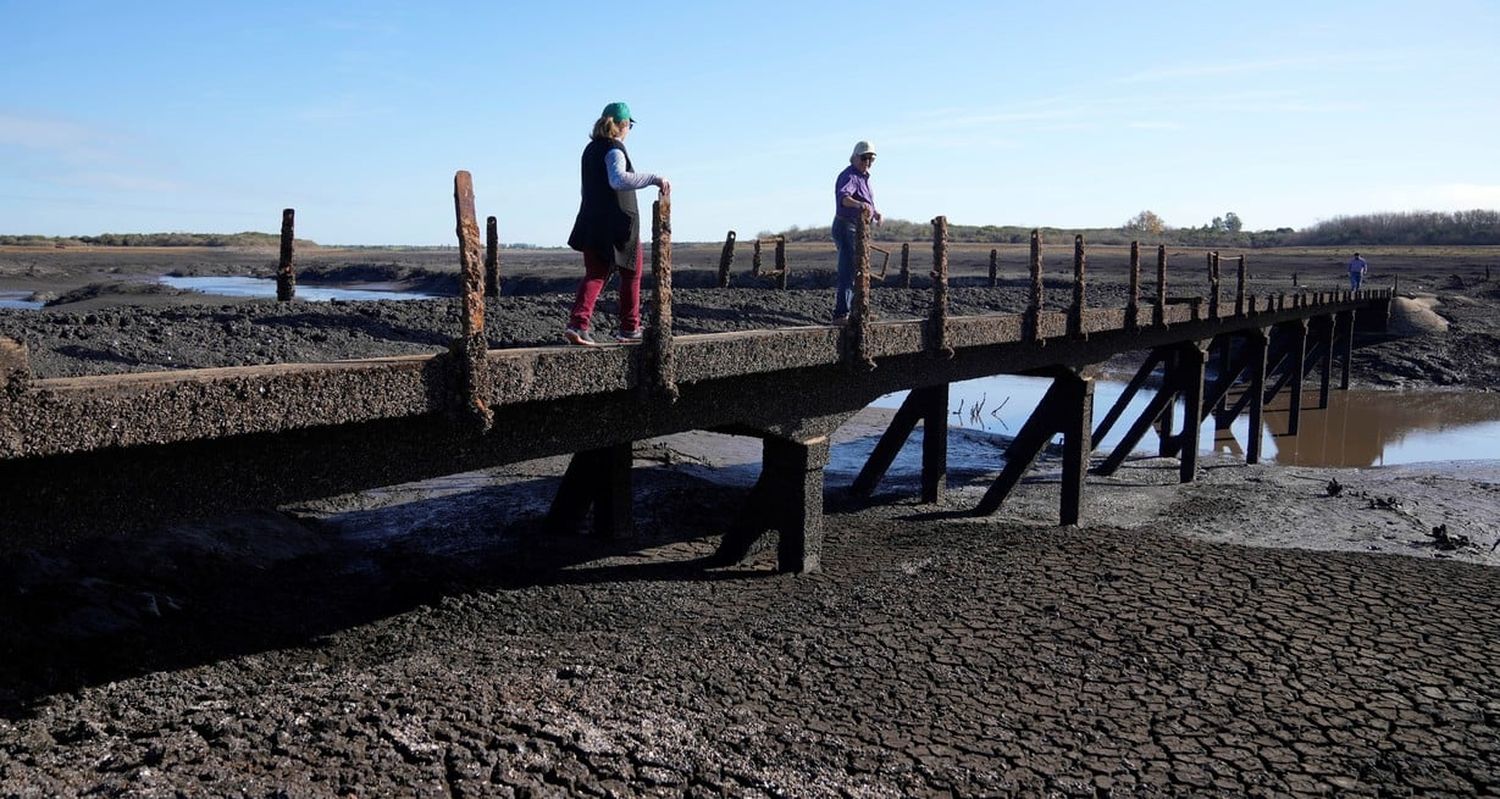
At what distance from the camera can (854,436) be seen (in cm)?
1650

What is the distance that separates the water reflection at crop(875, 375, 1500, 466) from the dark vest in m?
11.8

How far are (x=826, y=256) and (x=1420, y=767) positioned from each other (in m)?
59.9

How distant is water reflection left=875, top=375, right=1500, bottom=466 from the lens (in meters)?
19.5

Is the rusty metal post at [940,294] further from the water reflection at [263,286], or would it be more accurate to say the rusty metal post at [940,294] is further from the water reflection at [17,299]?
the water reflection at [263,286]

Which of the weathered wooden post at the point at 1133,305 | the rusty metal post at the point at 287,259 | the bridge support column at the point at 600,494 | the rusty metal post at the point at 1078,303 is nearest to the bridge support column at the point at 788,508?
the bridge support column at the point at 600,494

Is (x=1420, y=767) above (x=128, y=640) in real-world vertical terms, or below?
below

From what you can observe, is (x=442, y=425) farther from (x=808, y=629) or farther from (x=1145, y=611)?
(x=1145, y=611)

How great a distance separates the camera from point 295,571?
7344 millimetres

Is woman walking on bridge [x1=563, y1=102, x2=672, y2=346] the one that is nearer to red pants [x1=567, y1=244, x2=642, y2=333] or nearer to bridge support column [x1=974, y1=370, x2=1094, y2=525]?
red pants [x1=567, y1=244, x2=642, y2=333]

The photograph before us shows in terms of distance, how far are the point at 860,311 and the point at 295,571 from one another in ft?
13.5

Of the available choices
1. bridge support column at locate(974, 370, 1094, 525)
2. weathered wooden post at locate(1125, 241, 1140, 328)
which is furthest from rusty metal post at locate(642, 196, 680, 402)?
weathered wooden post at locate(1125, 241, 1140, 328)

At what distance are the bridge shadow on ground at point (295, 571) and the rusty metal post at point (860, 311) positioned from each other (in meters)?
1.70

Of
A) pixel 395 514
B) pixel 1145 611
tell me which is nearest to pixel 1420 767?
pixel 1145 611

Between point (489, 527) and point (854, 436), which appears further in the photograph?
point (854, 436)
